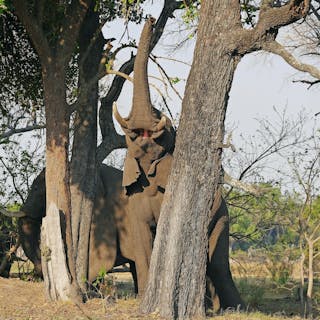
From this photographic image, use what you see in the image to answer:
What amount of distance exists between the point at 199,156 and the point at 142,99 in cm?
210

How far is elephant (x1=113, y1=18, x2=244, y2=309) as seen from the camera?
12.2 meters

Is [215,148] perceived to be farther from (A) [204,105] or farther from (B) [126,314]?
(B) [126,314]

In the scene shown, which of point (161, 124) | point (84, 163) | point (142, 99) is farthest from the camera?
point (84, 163)

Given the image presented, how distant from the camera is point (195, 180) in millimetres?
10336

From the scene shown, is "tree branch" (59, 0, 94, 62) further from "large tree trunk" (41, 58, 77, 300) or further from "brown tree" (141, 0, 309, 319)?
"brown tree" (141, 0, 309, 319)

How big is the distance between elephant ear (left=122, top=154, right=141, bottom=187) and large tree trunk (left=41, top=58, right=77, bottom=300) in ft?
4.26

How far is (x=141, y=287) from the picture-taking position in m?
12.8

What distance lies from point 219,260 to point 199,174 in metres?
3.53

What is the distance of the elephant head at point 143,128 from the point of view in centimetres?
1177

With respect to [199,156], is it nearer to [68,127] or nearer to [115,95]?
[68,127]

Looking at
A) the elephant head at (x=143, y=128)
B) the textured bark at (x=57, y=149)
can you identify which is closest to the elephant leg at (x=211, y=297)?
the elephant head at (x=143, y=128)

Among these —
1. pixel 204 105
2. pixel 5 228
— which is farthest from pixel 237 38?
pixel 5 228

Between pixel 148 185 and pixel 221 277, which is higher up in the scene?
pixel 148 185

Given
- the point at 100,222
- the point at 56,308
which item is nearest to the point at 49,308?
the point at 56,308
